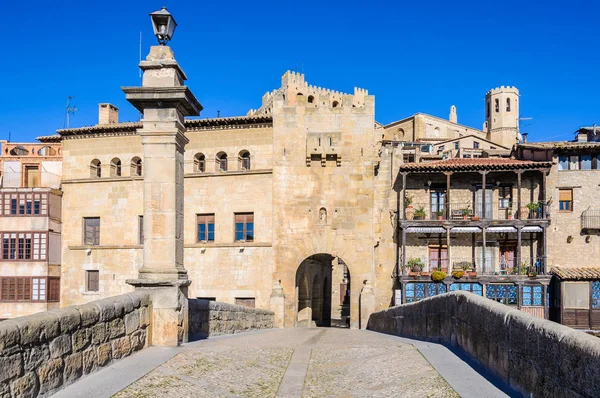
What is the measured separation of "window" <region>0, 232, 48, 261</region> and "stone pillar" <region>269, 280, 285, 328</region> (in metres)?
11.9

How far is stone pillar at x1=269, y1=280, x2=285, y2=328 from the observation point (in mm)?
30047

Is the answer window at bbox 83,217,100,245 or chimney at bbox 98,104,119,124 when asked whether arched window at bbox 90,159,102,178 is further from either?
chimney at bbox 98,104,119,124

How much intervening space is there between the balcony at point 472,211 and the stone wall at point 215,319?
15.9 metres

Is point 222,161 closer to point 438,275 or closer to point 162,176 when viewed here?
point 438,275

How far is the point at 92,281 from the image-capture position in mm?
33688

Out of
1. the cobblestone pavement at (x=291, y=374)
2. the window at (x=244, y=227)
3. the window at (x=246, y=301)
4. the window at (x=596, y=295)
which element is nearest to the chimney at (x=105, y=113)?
the window at (x=244, y=227)

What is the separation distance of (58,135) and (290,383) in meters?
32.0

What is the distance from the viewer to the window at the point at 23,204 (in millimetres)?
33656

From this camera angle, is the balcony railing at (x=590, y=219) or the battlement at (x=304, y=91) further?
the battlement at (x=304, y=91)

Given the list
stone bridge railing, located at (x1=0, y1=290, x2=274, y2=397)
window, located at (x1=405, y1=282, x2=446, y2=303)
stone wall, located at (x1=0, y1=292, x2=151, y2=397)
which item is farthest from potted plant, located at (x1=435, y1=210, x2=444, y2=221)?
stone wall, located at (x1=0, y1=292, x2=151, y2=397)

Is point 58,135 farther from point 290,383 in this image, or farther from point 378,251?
point 290,383

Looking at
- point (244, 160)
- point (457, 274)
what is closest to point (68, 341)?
point (244, 160)

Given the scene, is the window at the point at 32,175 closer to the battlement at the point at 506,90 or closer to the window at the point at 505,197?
the window at the point at 505,197

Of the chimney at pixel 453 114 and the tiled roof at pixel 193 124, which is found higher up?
the chimney at pixel 453 114
